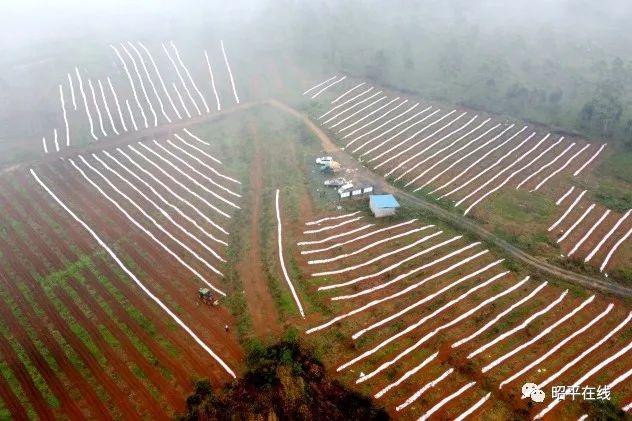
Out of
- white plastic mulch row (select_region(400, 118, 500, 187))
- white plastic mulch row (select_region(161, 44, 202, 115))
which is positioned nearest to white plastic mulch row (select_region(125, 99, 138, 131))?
white plastic mulch row (select_region(161, 44, 202, 115))

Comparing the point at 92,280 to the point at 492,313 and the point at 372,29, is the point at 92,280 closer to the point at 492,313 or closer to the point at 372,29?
the point at 492,313

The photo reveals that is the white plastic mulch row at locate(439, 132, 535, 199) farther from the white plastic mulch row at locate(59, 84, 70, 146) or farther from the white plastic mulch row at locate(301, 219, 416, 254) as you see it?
the white plastic mulch row at locate(59, 84, 70, 146)

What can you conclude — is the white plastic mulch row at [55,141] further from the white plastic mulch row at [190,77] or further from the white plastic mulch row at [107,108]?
the white plastic mulch row at [190,77]

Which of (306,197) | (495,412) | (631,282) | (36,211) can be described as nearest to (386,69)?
(306,197)

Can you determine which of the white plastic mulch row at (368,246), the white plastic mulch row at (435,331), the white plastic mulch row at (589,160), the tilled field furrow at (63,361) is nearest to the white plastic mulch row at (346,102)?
the white plastic mulch row at (368,246)

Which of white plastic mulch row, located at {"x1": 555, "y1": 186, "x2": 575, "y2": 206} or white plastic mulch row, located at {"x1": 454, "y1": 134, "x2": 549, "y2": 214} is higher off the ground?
white plastic mulch row, located at {"x1": 454, "y1": 134, "x2": 549, "y2": 214}
